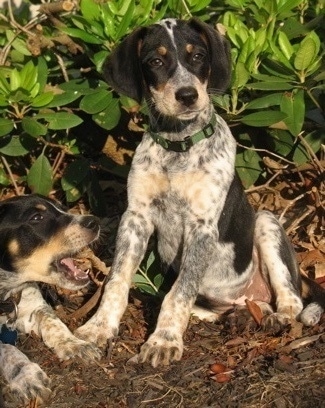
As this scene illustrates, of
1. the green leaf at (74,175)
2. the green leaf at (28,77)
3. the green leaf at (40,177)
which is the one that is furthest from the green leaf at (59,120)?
the green leaf at (74,175)

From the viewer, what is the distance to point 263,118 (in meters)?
6.53

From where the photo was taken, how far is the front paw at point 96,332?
5504mm

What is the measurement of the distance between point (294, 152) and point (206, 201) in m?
1.44

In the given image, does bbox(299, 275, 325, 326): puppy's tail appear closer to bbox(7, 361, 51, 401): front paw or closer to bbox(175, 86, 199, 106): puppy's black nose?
bbox(175, 86, 199, 106): puppy's black nose

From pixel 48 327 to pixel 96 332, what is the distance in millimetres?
308

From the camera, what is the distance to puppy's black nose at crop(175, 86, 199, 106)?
5469mm

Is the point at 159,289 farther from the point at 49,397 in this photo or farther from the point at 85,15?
the point at 85,15

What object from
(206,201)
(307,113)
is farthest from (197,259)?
(307,113)

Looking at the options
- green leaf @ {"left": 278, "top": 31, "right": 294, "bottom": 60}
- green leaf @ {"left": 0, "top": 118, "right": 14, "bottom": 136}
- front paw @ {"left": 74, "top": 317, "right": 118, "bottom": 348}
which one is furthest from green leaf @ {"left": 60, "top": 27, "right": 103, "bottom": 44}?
front paw @ {"left": 74, "top": 317, "right": 118, "bottom": 348}

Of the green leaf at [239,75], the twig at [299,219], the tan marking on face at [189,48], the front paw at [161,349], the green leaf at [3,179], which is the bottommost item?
the twig at [299,219]

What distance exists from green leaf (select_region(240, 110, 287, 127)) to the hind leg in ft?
1.99

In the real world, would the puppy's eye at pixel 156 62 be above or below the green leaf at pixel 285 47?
above

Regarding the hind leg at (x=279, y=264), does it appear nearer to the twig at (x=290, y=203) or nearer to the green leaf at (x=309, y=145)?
the twig at (x=290, y=203)

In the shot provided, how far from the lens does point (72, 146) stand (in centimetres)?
740
